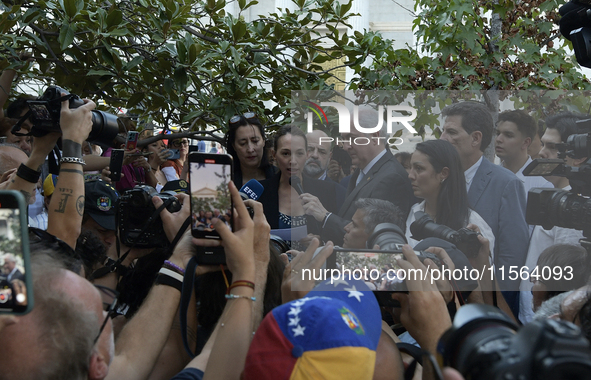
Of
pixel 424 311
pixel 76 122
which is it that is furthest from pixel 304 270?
pixel 76 122

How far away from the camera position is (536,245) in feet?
6.79

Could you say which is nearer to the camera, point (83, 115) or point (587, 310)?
point (587, 310)

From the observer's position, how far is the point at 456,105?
2.25 meters

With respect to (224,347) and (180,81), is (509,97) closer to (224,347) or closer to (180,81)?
(180,81)

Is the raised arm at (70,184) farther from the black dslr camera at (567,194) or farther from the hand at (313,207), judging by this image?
the black dslr camera at (567,194)

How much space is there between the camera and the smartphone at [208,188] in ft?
5.49

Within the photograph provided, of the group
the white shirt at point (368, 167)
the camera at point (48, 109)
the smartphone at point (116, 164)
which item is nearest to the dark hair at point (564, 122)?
the white shirt at point (368, 167)

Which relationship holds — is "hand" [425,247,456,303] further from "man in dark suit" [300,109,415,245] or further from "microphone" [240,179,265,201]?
"microphone" [240,179,265,201]

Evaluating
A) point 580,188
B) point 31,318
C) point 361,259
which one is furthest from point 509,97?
point 31,318

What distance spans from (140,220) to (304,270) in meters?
0.81

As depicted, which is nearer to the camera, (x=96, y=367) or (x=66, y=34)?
(x=96, y=367)

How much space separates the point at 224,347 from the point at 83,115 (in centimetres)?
121

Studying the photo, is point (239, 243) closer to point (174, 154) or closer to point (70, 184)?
point (70, 184)

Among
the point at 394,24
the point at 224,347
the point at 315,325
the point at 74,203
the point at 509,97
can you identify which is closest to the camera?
the point at 315,325
